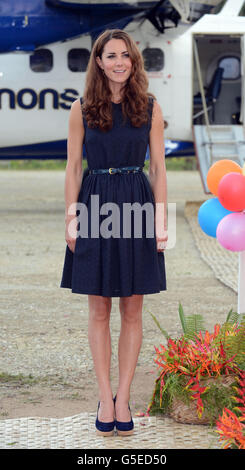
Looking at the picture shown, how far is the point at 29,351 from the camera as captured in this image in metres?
5.82

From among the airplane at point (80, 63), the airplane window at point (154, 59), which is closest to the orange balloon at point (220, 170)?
the airplane at point (80, 63)

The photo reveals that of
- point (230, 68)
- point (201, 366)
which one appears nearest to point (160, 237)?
point (201, 366)

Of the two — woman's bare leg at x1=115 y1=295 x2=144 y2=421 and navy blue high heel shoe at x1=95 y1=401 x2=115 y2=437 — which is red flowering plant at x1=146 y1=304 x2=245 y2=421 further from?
navy blue high heel shoe at x1=95 y1=401 x2=115 y2=437

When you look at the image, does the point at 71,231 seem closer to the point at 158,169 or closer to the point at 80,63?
the point at 158,169

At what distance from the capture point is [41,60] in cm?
1361

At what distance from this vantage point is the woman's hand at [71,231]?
3947 mm

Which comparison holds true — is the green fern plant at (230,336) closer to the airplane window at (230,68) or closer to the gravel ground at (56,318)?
the gravel ground at (56,318)

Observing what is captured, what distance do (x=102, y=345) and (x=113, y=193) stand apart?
80 centimetres

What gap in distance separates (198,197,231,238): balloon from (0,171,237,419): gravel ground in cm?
76

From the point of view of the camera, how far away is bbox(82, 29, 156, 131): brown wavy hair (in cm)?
384

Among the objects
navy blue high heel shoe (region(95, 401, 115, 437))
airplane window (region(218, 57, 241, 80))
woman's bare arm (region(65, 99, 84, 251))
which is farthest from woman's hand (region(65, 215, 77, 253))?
airplane window (region(218, 57, 241, 80))
